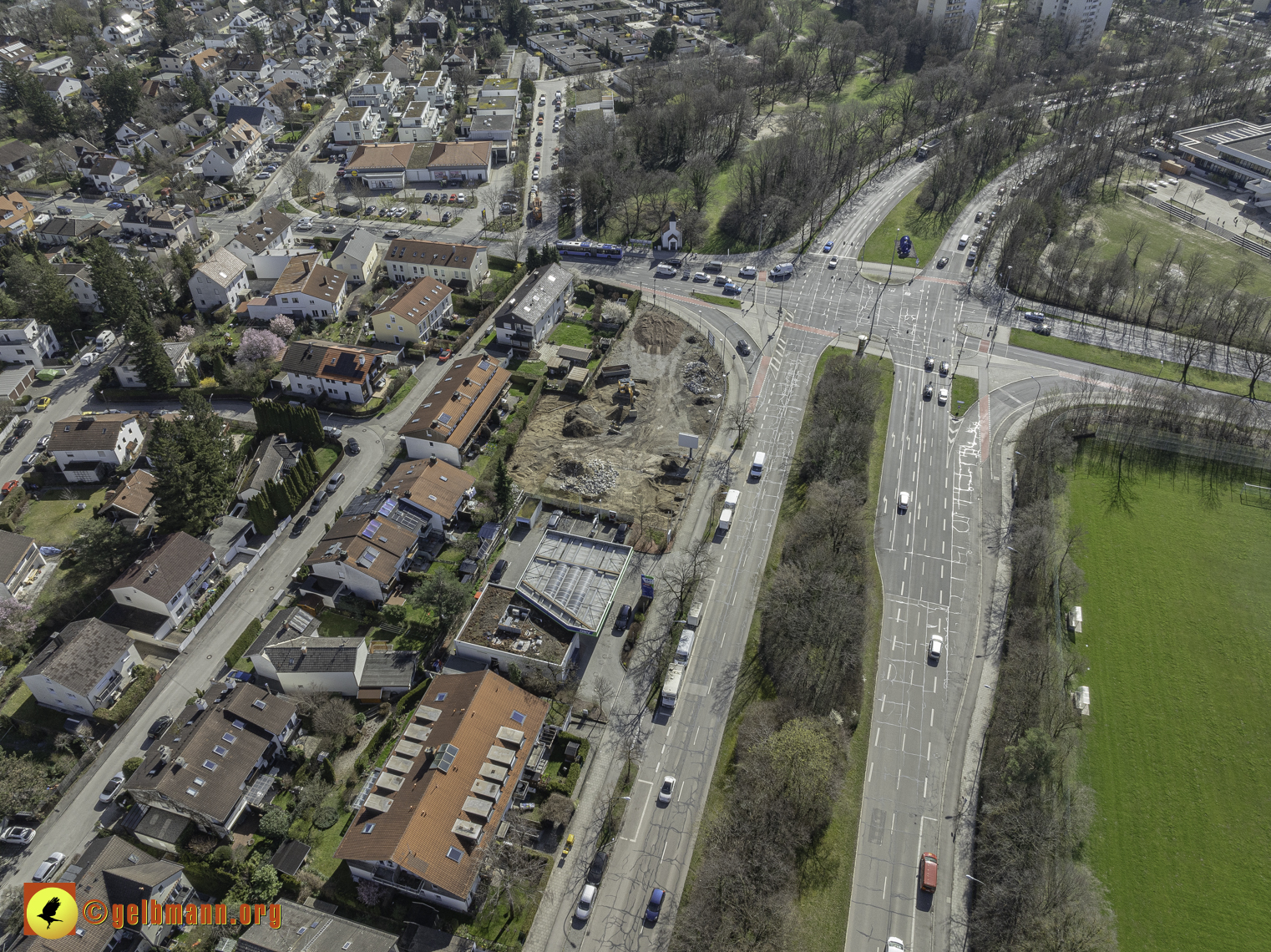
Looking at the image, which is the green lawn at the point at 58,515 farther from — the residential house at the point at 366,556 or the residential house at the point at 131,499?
the residential house at the point at 366,556

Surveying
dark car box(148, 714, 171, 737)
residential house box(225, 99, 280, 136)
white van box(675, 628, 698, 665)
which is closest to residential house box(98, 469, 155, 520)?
dark car box(148, 714, 171, 737)

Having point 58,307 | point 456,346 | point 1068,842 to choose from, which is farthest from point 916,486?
point 58,307

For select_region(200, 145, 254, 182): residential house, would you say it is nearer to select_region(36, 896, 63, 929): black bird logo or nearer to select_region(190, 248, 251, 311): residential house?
select_region(190, 248, 251, 311): residential house

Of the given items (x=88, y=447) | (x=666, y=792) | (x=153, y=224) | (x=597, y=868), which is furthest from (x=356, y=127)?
(x=597, y=868)

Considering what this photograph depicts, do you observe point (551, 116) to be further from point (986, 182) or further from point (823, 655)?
point (823, 655)

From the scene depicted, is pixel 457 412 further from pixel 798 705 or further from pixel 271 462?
pixel 798 705
